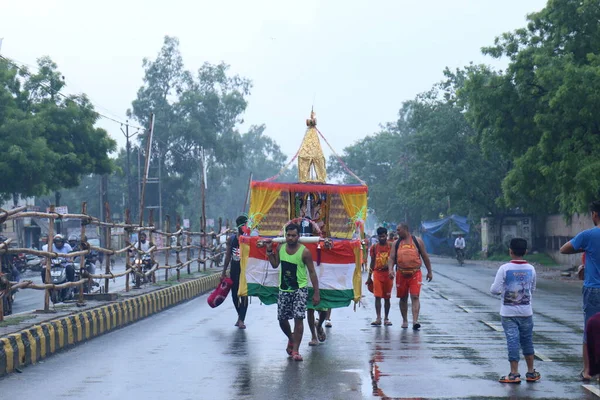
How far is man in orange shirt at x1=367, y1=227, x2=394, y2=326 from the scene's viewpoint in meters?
15.2

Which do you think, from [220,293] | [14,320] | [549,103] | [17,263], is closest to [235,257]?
[220,293]

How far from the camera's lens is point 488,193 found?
53.8 metres

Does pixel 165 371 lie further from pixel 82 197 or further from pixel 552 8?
pixel 82 197

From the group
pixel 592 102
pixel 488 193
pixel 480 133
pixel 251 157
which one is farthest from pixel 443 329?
pixel 251 157

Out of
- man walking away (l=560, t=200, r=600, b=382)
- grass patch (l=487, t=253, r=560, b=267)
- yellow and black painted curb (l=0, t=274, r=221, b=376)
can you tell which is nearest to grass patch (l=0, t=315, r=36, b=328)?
yellow and black painted curb (l=0, t=274, r=221, b=376)

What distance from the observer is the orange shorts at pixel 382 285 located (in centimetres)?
1521

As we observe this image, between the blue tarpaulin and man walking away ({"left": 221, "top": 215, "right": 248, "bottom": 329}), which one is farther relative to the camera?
the blue tarpaulin

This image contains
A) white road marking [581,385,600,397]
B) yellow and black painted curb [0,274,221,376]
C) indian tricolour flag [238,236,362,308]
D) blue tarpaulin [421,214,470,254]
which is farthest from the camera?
blue tarpaulin [421,214,470,254]

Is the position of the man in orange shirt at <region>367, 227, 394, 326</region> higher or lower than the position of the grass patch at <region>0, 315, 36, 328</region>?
higher

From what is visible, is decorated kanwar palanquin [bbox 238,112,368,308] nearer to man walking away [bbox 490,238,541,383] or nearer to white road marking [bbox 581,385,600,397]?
man walking away [bbox 490,238,541,383]

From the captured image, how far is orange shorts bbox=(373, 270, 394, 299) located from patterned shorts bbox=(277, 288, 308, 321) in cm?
410

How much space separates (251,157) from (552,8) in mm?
105853

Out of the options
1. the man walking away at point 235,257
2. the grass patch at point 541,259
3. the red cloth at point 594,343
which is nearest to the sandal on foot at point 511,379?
the red cloth at point 594,343

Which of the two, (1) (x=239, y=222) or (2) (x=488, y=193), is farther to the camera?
(2) (x=488, y=193)
